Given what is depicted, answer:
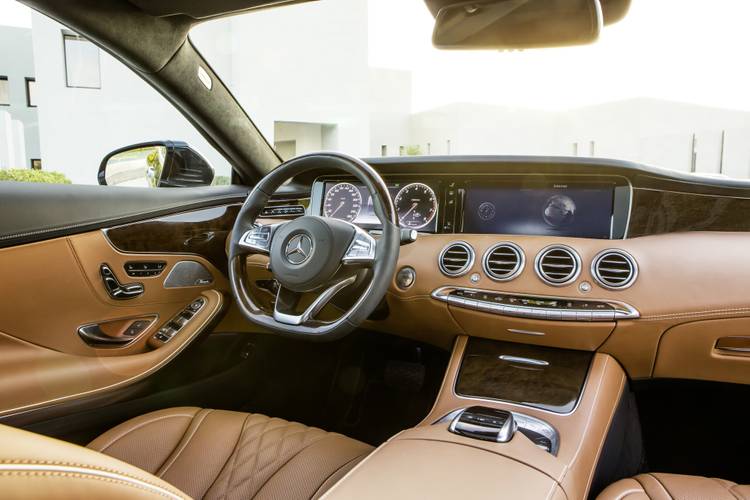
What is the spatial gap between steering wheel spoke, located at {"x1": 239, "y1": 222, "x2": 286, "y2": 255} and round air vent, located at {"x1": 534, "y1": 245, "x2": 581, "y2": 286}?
0.83 metres

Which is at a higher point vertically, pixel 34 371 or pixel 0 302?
pixel 0 302

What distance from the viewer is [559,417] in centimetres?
154

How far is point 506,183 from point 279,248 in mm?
876

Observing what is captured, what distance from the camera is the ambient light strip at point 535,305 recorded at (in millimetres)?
1616

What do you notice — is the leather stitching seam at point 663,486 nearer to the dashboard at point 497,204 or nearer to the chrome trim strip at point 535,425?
the chrome trim strip at point 535,425

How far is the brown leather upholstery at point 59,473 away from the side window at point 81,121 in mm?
1502

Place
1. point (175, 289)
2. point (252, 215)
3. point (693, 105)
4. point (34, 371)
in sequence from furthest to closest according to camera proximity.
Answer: point (693, 105) → point (175, 289) → point (252, 215) → point (34, 371)

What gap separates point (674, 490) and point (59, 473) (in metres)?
1.28

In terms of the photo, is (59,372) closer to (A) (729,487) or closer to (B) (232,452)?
(B) (232,452)

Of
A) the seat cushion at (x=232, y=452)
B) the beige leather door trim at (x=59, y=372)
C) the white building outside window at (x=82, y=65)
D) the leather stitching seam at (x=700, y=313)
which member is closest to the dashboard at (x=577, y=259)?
the leather stitching seam at (x=700, y=313)

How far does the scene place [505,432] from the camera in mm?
1304

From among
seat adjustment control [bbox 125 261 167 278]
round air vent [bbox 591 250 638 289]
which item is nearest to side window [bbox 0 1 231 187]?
seat adjustment control [bbox 125 261 167 278]

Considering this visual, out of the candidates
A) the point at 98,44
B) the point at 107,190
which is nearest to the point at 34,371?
the point at 107,190

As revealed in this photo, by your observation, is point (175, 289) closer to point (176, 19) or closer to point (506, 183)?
point (176, 19)
